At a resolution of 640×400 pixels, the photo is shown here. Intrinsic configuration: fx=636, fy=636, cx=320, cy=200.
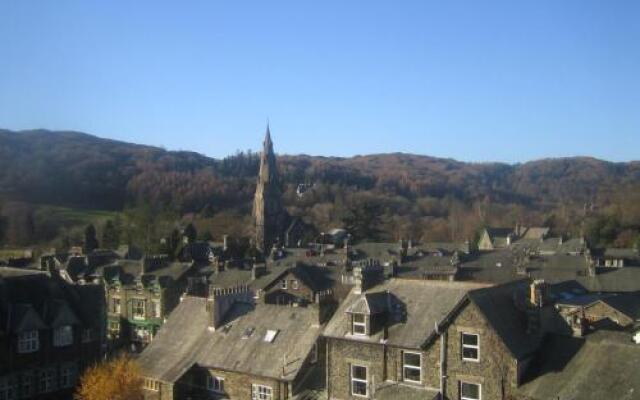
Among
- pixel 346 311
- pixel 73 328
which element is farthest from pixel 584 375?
pixel 73 328

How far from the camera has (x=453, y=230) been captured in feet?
458

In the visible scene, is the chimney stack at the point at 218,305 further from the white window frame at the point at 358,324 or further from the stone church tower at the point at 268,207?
the stone church tower at the point at 268,207

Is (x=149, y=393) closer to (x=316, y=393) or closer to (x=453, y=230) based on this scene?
(x=316, y=393)

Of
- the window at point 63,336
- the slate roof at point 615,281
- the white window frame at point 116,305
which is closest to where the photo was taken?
the window at point 63,336

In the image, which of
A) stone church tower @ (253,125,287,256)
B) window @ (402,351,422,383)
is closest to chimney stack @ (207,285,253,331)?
window @ (402,351,422,383)

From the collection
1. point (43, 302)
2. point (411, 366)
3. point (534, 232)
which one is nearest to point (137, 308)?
Answer: point (43, 302)

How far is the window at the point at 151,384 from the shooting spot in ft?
98.5

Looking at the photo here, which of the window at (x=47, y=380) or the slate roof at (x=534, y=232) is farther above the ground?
the slate roof at (x=534, y=232)

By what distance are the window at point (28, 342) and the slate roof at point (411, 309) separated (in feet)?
49.2

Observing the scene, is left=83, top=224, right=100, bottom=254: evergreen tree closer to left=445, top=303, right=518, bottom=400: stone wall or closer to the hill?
the hill

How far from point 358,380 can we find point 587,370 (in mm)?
8475

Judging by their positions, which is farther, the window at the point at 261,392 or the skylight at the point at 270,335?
the skylight at the point at 270,335

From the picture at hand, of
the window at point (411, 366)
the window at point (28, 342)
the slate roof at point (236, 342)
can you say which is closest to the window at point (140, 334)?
the slate roof at point (236, 342)

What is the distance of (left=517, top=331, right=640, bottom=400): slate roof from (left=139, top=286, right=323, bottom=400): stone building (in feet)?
31.5
